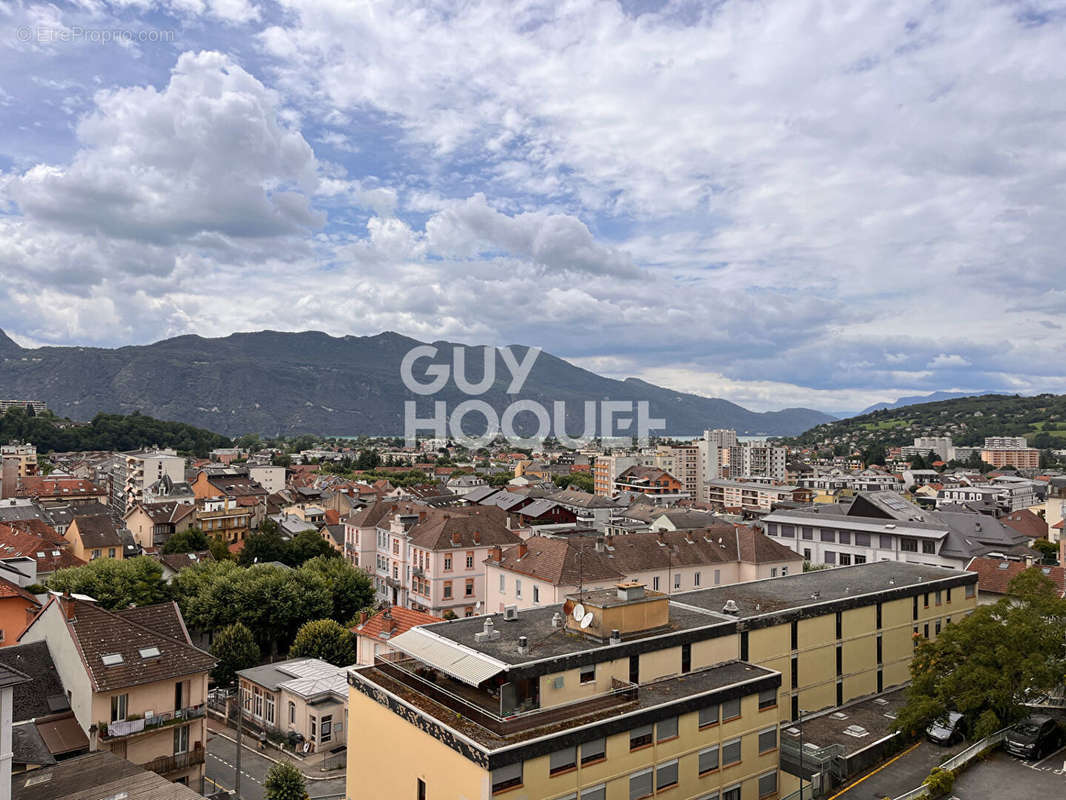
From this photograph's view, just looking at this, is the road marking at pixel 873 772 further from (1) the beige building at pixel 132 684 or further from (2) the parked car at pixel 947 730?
(1) the beige building at pixel 132 684

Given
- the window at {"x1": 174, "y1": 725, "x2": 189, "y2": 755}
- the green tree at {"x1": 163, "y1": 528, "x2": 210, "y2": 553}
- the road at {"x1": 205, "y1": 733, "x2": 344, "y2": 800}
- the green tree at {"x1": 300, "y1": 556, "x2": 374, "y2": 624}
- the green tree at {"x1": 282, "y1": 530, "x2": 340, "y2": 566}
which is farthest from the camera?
the green tree at {"x1": 163, "y1": 528, "x2": 210, "y2": 553}

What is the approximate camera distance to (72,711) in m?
26.5

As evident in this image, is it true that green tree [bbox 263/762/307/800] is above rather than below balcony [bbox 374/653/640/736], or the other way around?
below

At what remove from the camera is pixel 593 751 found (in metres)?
19.5

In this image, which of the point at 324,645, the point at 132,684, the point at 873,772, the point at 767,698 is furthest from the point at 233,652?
the point at 873,772

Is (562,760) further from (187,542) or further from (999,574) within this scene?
(187,542)

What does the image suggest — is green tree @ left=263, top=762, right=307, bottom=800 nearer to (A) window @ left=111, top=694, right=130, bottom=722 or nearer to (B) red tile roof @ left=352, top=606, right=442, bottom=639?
(A) window @ left=111, top=694, right=130, bottom=722

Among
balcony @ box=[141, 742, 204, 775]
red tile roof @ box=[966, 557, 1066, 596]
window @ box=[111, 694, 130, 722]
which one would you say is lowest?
balcony @ box=[141, 742, 204, 775]

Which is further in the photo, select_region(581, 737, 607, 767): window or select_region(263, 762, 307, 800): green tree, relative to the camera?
select_region(263, 762, 307, 800): green tree

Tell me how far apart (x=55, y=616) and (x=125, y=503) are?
328ft

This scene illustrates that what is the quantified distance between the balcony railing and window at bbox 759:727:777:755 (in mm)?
21860

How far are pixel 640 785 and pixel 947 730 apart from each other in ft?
45.4

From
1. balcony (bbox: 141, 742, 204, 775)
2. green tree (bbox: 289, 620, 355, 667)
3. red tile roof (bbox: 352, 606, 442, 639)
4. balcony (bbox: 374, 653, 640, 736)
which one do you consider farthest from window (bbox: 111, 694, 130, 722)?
green tree (bbox: 289, 620, 355, 667)

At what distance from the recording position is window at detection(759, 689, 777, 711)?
23656mm
